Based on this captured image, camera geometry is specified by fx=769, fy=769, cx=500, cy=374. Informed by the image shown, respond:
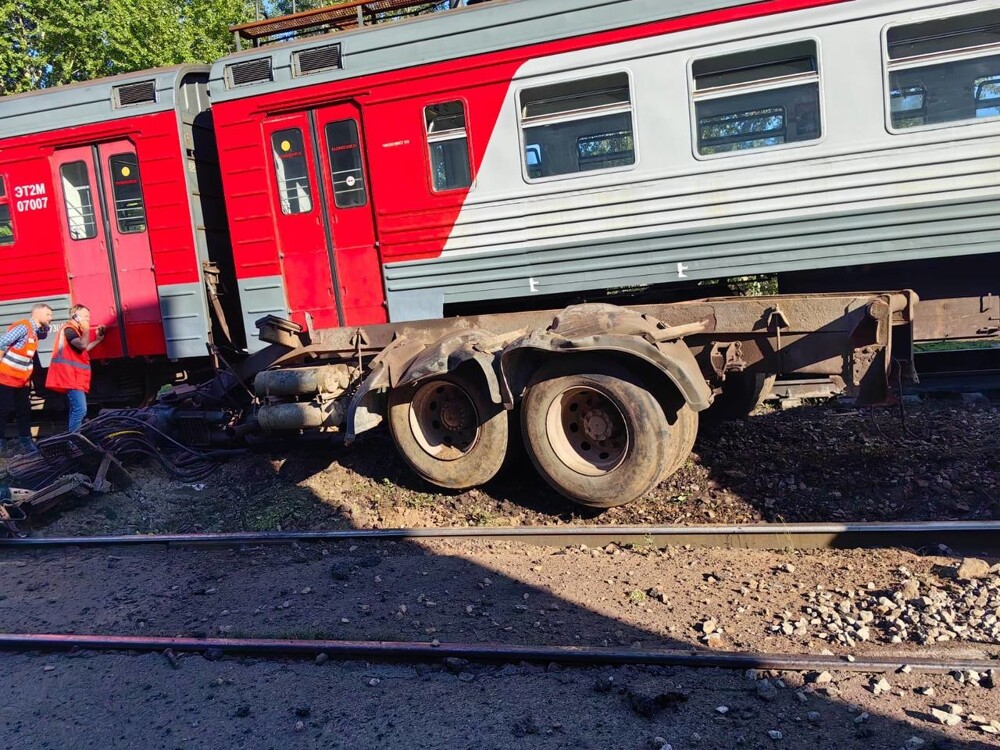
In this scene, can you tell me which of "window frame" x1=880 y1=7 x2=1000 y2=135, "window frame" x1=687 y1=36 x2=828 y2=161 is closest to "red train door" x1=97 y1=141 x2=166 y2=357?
"window frame" x1=687 y1=36 x2=828 y2=161

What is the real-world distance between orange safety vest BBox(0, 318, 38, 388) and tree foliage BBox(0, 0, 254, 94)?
33.9 feet

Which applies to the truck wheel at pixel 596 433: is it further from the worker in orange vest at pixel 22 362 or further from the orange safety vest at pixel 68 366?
the worker in orange vest at pixel 22 362

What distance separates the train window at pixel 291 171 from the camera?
7.46 metres

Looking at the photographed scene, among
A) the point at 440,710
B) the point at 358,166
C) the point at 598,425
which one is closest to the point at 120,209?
the point at 358,166

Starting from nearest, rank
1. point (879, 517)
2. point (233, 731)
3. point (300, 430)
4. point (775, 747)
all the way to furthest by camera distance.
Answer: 1. point (775, 747)
2. point (233, 731)
3. point (879, 517)
4. point (300, 430)

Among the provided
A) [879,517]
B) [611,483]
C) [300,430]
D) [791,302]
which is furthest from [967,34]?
[300,430]

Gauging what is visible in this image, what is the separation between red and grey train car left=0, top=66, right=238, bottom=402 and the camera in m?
8.14

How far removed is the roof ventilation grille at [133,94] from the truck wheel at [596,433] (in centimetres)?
540

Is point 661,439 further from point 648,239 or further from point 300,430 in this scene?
point 300,430

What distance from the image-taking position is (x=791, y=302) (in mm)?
5762

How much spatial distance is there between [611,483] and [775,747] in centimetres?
276

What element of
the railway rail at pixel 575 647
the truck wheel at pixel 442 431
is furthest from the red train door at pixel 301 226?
the railway rail at pixel 575 647

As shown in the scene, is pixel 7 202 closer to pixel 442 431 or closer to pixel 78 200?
pixel 78 200

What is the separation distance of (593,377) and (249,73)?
15.3ft
